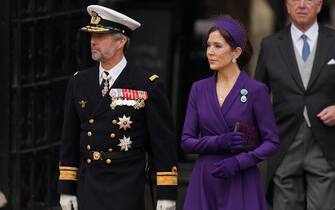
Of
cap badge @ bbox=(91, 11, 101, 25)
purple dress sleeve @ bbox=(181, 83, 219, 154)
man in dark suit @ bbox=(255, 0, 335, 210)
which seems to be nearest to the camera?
purple dress sleeve @ bbox=(181, 83, 219, 154)

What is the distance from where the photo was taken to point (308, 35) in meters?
9.20

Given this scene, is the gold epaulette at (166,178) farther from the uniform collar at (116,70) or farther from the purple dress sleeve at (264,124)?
the uniform collar at (116,70)

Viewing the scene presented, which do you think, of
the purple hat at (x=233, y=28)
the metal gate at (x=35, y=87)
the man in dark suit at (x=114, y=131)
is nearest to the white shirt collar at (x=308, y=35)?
the purple hat at (x=233, y=28)

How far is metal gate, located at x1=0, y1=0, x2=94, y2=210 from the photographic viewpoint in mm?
10336

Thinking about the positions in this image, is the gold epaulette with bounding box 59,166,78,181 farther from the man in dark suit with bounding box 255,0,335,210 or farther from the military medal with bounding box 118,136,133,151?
the man in dark suit with bounding box 255,0,335,210

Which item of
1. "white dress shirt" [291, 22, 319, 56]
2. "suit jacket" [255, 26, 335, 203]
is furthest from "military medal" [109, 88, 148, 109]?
"white dress shirt" [291, 22, 319, 56]

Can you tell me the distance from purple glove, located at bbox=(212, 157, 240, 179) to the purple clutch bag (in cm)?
15

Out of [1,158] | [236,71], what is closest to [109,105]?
[236,71]

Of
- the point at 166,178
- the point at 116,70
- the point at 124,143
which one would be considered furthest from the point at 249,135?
the point at 116,70

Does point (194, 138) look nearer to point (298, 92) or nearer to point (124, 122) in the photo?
point (124, 122)

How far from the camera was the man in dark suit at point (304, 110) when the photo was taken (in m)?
9.06

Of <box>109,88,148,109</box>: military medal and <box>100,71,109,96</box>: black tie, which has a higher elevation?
<box>100,71,109,96</box>: black tie

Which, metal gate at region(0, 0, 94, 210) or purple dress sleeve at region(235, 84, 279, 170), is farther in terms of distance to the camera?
metal gate at region(0, 0, 94, 210)

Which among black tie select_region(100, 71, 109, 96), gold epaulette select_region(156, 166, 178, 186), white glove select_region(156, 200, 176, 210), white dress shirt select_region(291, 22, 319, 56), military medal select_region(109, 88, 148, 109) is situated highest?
white dress shirt select_region(291, 22, 319, 56)
